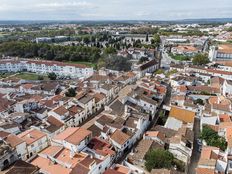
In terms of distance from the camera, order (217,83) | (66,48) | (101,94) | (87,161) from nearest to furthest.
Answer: (87,161) → (101,94) → (217,83) → (66,48)

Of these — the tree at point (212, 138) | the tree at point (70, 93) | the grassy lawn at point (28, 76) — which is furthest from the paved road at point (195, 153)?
the grassy lawn at point (28, 76)

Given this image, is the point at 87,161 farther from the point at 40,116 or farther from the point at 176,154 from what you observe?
the point at 40,116

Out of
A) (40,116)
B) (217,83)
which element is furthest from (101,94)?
(217,83)

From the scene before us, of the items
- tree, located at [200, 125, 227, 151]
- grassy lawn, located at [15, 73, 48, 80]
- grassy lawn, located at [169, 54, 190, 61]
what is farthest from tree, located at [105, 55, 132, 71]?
tree, located at [200, 125, 227, 151]

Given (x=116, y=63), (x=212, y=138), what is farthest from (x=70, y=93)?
(x=212, y=138)

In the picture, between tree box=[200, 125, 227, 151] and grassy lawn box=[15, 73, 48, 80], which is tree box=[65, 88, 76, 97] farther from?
tree box=[200, 125, 227, 151]

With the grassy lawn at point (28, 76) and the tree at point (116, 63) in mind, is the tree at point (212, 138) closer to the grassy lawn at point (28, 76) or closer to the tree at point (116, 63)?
the tree at point (116, 63)
